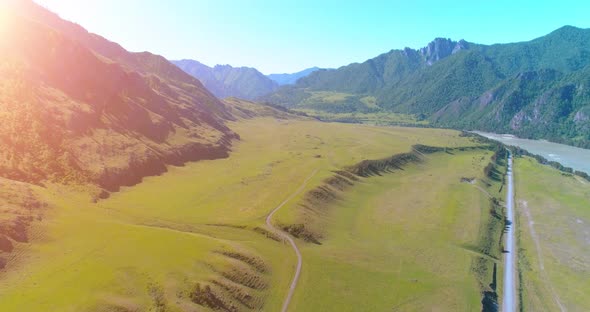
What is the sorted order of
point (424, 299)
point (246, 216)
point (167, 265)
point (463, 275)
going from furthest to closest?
1. point (246, 216)
2. point (463, 275)
3. point (424, 299)
4. point (167, 265)

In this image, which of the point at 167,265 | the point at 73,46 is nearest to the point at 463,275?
the point at 167,265

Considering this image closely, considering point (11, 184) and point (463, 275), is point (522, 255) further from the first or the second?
point (11, 184)

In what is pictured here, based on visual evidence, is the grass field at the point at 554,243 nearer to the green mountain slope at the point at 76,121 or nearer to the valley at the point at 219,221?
the valley at the point at 219,221

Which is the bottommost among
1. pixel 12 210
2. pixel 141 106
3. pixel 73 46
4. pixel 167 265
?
pixel 167 265

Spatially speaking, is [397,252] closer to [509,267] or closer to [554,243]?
[509,267]

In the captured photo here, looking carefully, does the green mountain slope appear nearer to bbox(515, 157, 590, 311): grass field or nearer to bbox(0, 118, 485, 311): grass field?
bbox(0, 118, 485, 311): grass field

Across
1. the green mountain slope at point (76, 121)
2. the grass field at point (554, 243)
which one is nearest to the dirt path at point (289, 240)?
the green mountain slope at point (76, 121)

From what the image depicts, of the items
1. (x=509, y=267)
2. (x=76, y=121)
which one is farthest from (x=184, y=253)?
(x=509, y=267)
